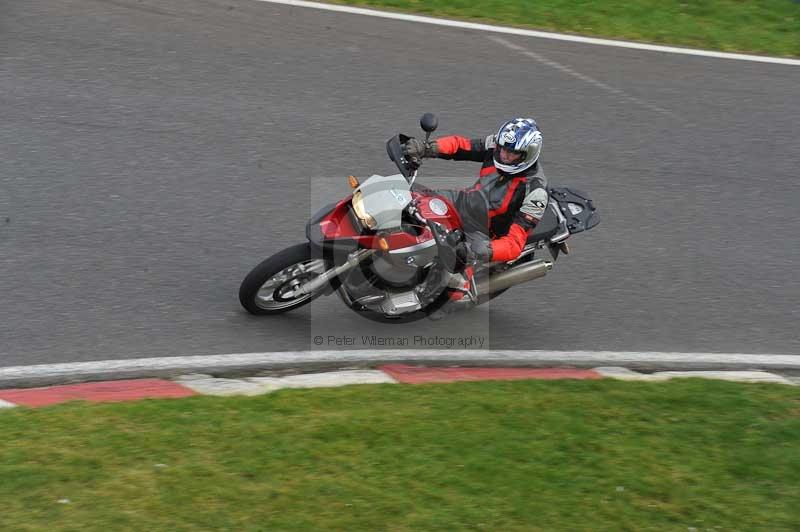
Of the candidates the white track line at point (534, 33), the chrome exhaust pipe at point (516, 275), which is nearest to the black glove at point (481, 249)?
the chrome exhaust pipe at point (516, 275)

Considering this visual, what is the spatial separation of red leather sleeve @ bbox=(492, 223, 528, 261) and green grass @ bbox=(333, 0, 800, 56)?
5.62 meters

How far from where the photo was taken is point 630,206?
29.0ft

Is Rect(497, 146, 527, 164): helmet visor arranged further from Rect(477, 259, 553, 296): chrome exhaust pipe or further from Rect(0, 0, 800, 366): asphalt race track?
Rect(0, 0, 800, 366): asphalt race track

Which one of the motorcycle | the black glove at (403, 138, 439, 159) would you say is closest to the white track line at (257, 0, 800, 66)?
the motorcycle

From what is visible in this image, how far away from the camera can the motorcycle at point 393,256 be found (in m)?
6.43

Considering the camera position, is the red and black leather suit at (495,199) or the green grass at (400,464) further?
the red and black leather suit at (495,199)

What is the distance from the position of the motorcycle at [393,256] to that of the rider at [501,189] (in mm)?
142

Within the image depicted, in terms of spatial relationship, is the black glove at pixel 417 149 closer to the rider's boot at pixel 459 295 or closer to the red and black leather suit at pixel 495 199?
the red and black leather suit at pixel 495 199

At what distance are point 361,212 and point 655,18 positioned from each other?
736cm

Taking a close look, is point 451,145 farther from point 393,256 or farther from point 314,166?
point 314,166

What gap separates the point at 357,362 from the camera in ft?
21.9

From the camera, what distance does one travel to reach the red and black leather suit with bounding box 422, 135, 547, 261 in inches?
265

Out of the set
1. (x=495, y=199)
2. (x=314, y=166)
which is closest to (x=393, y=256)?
(x=495, y=199)

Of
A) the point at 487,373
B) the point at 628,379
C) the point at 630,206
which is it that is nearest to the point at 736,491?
the point at 628,379
